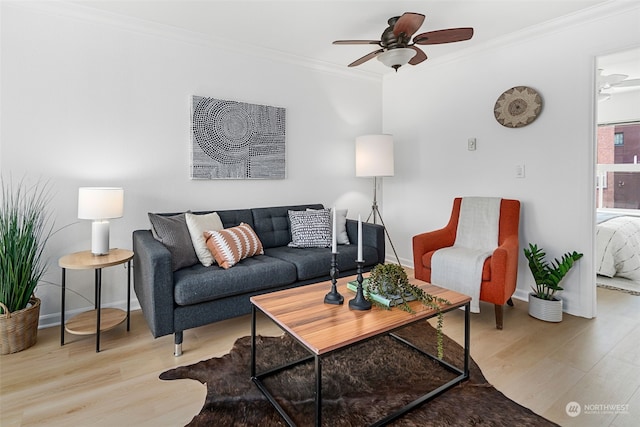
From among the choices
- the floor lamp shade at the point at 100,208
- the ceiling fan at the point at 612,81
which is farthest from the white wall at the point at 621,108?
the floor lamp shade at the point at 100,208

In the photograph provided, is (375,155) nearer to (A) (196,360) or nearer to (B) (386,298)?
(B) (386,298)

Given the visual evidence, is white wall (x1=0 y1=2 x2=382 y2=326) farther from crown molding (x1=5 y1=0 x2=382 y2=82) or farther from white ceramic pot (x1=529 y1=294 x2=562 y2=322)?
white ceramic pot (x1=529 y1=294 x2=562 y2=322)

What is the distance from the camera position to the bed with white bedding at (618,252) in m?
3.66

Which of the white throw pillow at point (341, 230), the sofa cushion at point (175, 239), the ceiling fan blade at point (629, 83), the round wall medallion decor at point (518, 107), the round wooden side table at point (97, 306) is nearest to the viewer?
the round wooden side table at point (97, 306)

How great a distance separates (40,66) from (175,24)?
1.05 m

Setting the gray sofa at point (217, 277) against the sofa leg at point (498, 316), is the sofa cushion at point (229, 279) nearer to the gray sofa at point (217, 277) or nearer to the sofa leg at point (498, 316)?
the gray sofa at point (217, 277)

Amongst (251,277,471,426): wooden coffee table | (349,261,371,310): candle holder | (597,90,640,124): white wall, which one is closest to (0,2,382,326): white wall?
(251,277,471,426): wooden coffee table

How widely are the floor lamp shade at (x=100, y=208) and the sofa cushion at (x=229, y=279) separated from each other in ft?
1.92

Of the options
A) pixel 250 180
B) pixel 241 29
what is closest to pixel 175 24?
pixel 241 29

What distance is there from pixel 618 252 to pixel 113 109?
16.5 ft

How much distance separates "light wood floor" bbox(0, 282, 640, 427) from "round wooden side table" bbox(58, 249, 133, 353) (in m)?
0.11

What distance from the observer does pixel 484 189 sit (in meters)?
3.50

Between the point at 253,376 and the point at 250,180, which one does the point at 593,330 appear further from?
the point at 250,180

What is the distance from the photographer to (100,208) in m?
2.36
